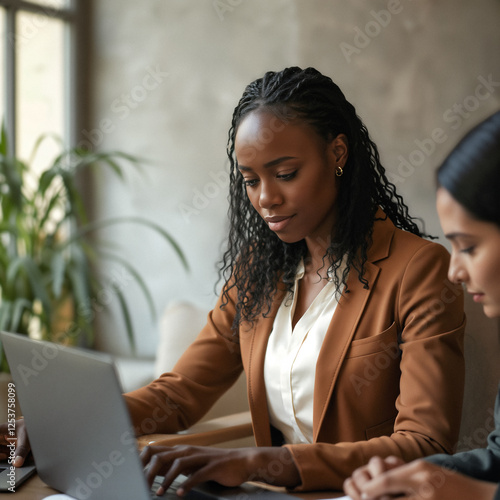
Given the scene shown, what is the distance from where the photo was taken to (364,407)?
1450mm

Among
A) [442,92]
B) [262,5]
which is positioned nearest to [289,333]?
[442,92]

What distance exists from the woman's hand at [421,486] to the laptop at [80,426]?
189 millimetres

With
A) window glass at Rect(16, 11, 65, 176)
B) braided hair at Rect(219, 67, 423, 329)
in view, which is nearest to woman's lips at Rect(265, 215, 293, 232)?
braided hair at Rect(219, 67, 423, 329)

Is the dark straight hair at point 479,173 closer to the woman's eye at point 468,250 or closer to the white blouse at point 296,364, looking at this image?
the woman's eye at point 468,250

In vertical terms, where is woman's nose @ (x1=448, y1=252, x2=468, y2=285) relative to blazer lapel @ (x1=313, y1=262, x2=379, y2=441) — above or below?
above

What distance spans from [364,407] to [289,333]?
0.87ft

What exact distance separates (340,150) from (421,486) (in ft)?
2.78

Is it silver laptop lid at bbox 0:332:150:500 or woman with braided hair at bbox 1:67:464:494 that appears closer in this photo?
silver laptop lid at bbox 0:332:150:500

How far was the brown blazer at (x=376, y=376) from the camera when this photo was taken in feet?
4.05

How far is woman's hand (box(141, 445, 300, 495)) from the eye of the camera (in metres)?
1.08

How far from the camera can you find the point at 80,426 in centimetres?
102

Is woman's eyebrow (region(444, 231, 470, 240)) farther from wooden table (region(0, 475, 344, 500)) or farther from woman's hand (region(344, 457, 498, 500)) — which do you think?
wooden table (region(0, 475, 344, 500))


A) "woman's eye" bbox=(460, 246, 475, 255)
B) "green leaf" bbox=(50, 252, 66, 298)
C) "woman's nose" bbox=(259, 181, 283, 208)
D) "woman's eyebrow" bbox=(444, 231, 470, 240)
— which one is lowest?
"green leaf" bbox=(50, 252, 66, 298)

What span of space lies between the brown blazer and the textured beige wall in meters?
1.11
